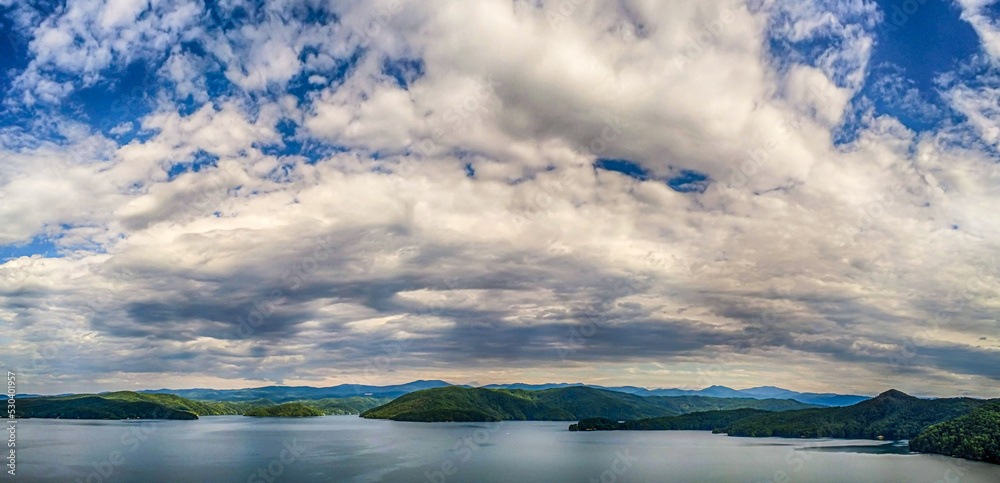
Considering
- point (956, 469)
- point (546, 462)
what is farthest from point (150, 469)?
point (956, 469)

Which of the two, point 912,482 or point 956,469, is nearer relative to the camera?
point 912,482

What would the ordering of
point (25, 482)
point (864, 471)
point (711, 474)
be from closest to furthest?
1. point (25, 482)
2. point (711, 474)
3. point (864, 471)

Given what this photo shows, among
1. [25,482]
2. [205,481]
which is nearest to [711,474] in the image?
[205,481]

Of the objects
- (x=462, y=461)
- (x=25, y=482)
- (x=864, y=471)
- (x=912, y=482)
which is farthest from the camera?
(x=462, y=461)

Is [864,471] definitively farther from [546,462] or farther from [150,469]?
[150,469]

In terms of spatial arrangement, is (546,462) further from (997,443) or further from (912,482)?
(997,443)

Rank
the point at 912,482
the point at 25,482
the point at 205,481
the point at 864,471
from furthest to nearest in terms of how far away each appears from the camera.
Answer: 1. the point at 864,471
2. the point at 912,482
3. the point at 205,481
4. the point at 25,482

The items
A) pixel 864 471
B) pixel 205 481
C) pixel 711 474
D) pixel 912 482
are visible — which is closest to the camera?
pixel 205 481

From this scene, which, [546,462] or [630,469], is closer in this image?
[630,469]
